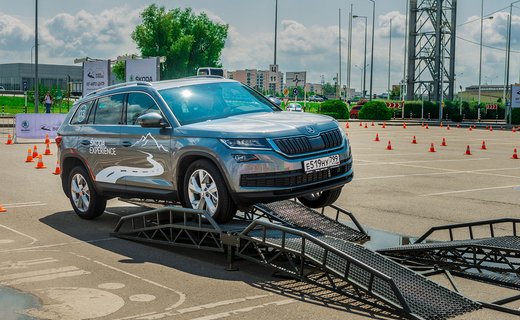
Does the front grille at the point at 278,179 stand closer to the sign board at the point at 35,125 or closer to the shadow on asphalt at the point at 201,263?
the shadow on asphalt at the point at 201,263

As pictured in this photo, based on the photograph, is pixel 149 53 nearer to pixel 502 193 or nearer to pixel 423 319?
pixel 502 193

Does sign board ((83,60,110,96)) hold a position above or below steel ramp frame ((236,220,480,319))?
above

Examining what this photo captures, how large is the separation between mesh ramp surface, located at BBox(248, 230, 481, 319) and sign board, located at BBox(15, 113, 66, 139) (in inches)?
988

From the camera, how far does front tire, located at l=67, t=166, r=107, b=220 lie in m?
10.2

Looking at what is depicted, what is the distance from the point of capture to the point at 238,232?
7359mm

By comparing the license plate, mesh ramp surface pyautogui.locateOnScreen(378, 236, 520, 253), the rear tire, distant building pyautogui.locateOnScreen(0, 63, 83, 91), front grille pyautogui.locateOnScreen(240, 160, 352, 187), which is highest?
distant building pyautogui.locateOnScreen(0, 63, 83, 91)

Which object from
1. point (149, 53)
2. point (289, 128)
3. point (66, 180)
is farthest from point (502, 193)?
point (149, 53)

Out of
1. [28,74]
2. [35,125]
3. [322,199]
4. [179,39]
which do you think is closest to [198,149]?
[322,199]

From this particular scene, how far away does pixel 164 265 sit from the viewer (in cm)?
757

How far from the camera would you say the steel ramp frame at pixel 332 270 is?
5.79 m

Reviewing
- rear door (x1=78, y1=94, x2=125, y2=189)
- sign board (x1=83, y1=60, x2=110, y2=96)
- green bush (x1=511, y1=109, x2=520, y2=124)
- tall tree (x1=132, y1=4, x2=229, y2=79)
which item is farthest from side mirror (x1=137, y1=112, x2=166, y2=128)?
tall tree (x1=132, y1=4, x2=229, y2=79)

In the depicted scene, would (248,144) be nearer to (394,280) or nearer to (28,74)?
(394,280)

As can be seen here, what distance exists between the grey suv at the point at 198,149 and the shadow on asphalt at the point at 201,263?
48 cm

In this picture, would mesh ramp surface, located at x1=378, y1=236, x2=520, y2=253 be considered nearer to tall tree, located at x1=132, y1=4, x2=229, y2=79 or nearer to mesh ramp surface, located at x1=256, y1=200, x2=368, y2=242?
mesh ramp surface, located at x1=256, y1=200, x2=368, y2=242
